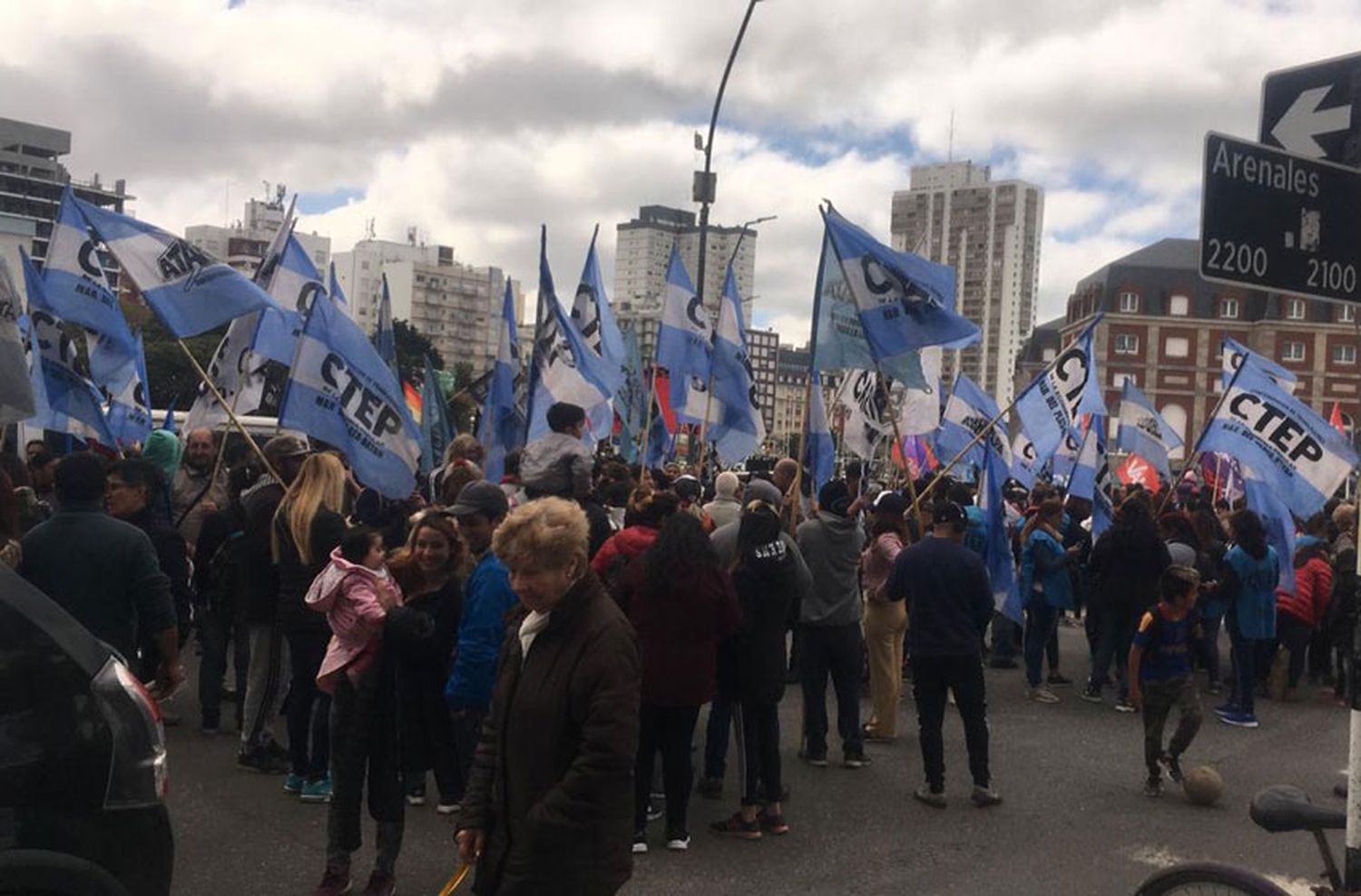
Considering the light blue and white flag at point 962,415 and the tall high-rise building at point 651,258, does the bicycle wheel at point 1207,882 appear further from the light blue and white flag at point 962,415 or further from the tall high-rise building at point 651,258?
the tall high-rise building at point 651,258

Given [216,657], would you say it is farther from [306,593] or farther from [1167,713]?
[1167,713]

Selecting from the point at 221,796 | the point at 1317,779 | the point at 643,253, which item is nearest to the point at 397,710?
the point at 221,796

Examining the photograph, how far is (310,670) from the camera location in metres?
6.77

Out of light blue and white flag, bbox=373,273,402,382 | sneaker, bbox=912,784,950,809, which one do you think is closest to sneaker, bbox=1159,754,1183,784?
sneaker, bbox=912,784,950,809

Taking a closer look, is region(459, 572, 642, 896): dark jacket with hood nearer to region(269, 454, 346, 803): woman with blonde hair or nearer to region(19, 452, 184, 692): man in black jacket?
region(19, 452, 184, 692): man in black jacket

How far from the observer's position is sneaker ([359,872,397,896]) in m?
5.59

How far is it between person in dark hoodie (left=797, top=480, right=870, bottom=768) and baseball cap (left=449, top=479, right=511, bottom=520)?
2.71m

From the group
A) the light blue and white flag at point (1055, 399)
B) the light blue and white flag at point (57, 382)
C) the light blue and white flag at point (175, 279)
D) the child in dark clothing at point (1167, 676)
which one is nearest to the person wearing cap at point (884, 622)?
the child in dark clothing at point (1167, 676)

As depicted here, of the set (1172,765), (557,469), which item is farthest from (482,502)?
(1172,765)

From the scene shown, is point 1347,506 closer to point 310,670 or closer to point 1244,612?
point 1244,612

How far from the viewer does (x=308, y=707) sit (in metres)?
6.93

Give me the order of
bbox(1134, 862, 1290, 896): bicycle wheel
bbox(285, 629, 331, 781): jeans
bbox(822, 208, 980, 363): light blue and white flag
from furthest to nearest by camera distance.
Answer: bbox(822, 208, 980, 363): light blue and white flag, bbox(285, 629, 331, 781): jeans, bbox(1134, 862, 1290, 896): bicycle wheel

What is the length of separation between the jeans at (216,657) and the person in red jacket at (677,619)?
3344 mm

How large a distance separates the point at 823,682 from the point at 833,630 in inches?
13.8
